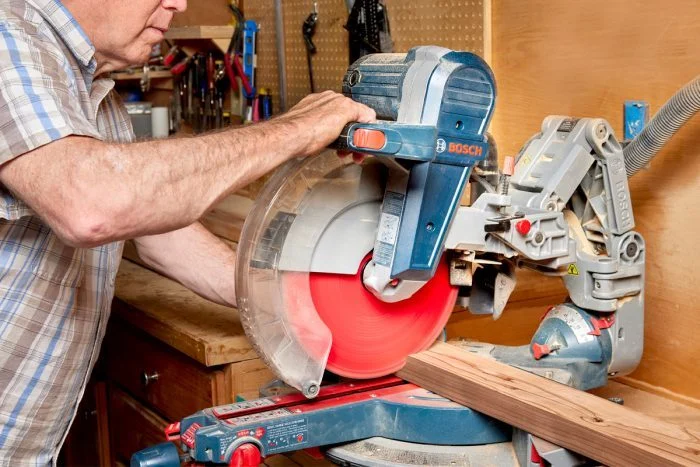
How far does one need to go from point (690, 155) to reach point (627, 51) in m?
0.22

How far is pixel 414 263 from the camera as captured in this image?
4.41ft

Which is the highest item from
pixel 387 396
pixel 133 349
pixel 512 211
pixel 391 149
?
pixel 391 149

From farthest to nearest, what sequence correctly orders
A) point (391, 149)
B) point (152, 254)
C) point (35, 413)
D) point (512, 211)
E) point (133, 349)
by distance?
1. point (133, 349)
2. point (152, 254)
3. point (35, 413)
4. point (512, 211)
5. point (391, 149)

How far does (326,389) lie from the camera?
1.43 m

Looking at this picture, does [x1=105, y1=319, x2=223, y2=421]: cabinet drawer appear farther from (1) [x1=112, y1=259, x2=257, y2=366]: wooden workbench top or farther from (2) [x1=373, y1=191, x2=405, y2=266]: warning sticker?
(2) [x1=373, y1=191, x2=405, y2=266]: warning sticker

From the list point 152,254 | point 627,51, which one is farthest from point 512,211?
point 152,254

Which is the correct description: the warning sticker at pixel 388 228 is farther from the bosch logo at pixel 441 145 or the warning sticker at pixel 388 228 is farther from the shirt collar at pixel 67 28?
the shirt collar at pixel 67 28

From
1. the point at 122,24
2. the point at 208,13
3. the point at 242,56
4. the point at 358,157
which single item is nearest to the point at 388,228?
the point at 358,157

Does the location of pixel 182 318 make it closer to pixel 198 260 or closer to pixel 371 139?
pixel 198 260

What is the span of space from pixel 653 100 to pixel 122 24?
883 millimetres

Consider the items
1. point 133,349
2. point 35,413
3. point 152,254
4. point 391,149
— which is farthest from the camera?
point 133,349

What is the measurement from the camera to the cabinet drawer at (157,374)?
183cm

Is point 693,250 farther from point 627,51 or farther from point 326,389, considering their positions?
point 326,389

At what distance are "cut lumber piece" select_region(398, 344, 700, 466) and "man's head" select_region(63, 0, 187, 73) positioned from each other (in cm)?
65
